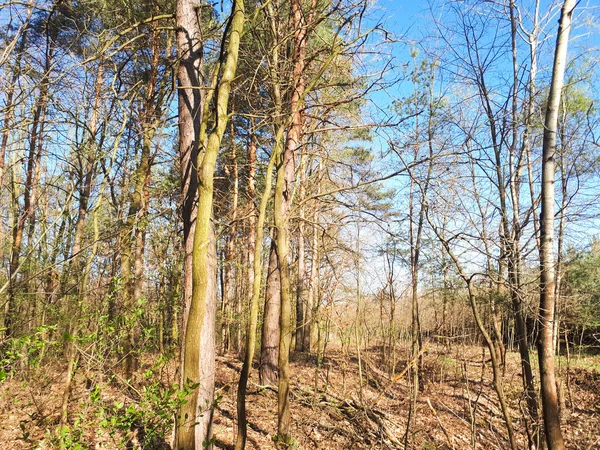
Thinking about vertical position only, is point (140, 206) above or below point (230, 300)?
above

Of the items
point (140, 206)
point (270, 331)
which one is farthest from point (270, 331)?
point (140, 206)

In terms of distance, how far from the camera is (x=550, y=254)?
4875 mm

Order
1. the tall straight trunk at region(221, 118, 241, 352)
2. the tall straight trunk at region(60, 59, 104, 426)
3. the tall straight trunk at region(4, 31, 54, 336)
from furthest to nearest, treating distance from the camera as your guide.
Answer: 1. the tall straight trunk at region(221, 118, 241, 352)
2. the tall straight trunk at region(4, 31, 54, 336)
3. the tall straight trunk at region(60, 59, 104, 426)

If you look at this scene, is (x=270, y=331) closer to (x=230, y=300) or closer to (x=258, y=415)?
(x=258, y=415)

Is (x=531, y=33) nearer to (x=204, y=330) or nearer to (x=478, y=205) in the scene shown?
(x=478, y=205)

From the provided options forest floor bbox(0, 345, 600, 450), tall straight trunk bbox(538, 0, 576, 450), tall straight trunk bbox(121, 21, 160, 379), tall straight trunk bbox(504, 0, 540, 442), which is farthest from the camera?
tall straight trunk bbox(121, 21, 160, 379)

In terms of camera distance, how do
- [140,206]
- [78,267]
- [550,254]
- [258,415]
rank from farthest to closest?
[140,206] → [258,415] → [78,267] → [550,254]

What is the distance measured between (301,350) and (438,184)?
1005cm

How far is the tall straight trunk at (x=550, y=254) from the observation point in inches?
186

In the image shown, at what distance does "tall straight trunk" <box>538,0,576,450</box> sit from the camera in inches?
186

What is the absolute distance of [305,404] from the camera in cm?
610

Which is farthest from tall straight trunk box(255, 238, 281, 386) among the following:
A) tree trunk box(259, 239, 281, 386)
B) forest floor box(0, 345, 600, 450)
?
forest floor box(0, 345, 600, 450)

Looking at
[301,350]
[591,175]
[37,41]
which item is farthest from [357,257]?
[37,41]

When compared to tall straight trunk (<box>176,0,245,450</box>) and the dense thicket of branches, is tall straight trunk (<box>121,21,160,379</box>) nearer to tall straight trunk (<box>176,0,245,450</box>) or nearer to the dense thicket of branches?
the dense thicket of branches
